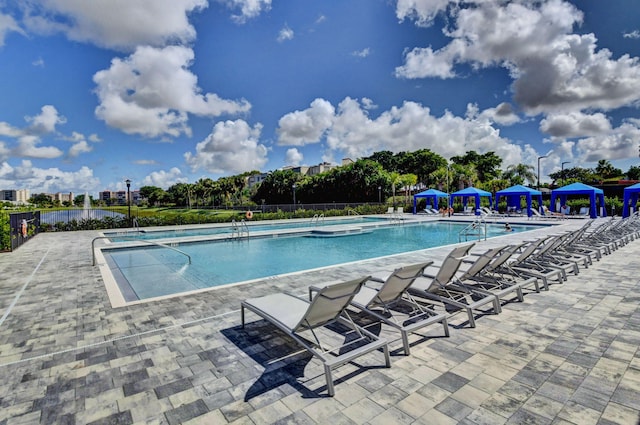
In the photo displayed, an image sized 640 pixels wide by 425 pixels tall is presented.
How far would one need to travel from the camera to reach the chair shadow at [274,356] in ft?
9.30

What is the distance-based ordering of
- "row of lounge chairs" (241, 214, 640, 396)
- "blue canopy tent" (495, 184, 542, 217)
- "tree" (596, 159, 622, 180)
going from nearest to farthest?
"row of lounge chairs" (241, 214, 640, 396) → "blue canopy tent" (495, 184, 542, 217) → "tree" (596, 159, 622, 180)

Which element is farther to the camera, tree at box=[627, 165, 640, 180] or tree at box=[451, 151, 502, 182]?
tree at box=[627, 165, 640, 180]

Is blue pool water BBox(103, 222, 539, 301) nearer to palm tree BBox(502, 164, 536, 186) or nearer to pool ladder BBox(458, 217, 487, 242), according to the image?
pool ladder BBox(458, 217, 487, 242)

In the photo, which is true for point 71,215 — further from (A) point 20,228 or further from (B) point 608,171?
(B) point 608,171

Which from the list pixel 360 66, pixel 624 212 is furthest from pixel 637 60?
pixel 360 66

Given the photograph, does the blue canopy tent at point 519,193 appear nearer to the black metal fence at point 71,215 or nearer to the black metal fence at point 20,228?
the black metal fence at point 71,215

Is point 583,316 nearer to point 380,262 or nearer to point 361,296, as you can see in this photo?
point 361,296

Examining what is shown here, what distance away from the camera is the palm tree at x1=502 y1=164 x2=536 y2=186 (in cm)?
4609

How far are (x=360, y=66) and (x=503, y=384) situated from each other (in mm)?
21739

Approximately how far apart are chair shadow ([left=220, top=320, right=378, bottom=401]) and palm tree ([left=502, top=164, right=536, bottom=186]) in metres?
50.0

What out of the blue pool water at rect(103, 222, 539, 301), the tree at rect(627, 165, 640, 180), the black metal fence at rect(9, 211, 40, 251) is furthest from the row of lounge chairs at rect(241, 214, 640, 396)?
the tree at rect(627, 165, 640, 180)

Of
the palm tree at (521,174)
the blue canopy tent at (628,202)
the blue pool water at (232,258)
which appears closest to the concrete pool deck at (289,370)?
the blue pool water at (232,258)

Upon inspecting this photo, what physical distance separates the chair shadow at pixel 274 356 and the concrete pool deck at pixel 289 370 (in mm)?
18

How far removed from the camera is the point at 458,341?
3.70 metres
